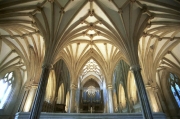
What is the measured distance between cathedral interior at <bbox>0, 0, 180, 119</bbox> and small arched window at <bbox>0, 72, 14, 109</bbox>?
9 cm

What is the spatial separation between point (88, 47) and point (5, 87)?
39.5ft

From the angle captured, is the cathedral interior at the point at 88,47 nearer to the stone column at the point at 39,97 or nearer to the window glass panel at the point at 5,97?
the stone column at the point at 39,97

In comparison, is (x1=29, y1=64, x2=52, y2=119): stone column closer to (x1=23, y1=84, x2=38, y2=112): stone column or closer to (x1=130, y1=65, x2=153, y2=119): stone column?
(x1=23, y1=84, x2=38, y2=112): stone column

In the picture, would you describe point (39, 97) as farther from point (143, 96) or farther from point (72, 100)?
point (143, 96)

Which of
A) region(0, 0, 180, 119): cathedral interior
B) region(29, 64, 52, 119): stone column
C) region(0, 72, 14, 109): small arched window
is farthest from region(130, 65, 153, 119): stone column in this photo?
Result: region(0, 72, 14, 109): small arched window

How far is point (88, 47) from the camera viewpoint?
15172 millimetres

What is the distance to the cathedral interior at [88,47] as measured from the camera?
8844 mm

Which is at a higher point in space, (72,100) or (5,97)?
(5,97)

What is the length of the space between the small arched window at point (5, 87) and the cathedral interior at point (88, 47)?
86 mm

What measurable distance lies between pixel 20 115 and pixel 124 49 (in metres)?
9.47

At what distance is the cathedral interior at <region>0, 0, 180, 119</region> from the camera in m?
8.84

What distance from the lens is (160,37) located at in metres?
11.9

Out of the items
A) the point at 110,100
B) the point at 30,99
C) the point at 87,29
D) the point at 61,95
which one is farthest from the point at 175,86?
the point at 30,99

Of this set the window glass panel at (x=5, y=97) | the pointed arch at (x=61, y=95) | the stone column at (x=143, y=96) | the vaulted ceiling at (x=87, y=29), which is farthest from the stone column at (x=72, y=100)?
the window glass panel at (x=5, y=97)
